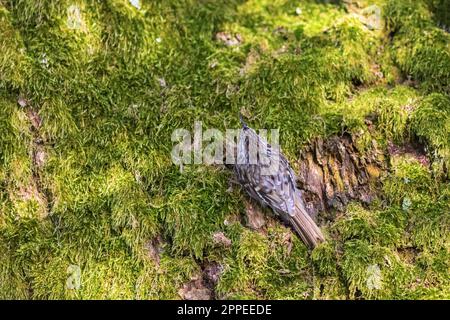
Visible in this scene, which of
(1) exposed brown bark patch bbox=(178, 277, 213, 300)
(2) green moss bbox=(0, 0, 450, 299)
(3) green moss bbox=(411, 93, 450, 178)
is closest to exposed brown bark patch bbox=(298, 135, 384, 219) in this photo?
(2) green moss bbox=(0, 0, 450, 299)

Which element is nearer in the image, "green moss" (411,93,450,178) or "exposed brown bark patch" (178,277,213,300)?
"exposed brown bark patch" (178,277,213,300)

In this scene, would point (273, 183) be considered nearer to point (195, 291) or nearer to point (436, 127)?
point (195, 291)

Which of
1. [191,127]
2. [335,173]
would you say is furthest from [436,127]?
[191,127]

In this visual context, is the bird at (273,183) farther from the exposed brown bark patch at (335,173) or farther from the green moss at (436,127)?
the green moss at (436,127)

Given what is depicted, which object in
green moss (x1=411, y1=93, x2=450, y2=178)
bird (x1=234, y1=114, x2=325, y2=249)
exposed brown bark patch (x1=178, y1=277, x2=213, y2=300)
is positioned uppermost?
green moss (x1=411, y1=93, x2=450, y2=178)

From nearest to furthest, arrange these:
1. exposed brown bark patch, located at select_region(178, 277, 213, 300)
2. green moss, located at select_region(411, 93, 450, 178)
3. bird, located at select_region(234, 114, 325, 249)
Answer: exposed brown bark patch, located at select_region(178, 277, 213, 300)
bird, located at select_region(234, 114, 325, 249)
green moss, located at select_region(411, 93, 450, 178)

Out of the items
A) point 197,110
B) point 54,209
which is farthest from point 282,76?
point 54,209

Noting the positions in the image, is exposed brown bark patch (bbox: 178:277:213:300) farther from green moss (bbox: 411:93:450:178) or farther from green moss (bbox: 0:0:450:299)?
green moss (bbox: 411:93:450:178)
